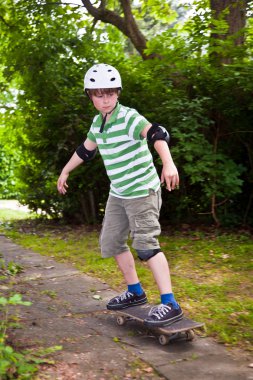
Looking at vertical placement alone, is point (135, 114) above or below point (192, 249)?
above

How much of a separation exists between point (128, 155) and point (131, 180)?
182 mm

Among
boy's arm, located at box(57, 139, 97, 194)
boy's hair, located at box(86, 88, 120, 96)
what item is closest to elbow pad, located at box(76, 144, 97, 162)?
boy's arm, located at box(57, 139, 97, 194)

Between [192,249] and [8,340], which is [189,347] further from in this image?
[192,249]

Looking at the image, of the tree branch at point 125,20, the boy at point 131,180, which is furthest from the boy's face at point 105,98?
the tree branch at point 125,20

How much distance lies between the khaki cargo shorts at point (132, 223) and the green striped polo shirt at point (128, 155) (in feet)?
0.24

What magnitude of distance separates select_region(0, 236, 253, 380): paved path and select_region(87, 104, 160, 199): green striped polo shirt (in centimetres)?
102

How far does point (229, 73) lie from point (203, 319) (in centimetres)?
335

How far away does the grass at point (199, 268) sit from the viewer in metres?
3.78

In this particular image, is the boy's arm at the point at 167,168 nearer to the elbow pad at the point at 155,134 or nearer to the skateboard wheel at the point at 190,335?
the elbow pad at the point at 155,134

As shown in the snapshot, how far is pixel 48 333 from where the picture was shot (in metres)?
3.52

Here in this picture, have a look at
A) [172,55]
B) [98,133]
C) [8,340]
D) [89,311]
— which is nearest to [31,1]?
[172,55]

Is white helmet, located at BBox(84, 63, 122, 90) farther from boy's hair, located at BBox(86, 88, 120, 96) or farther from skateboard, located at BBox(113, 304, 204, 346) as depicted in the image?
skateboard, located at BBox(113, 304, 204, 346)

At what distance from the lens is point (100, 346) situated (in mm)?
3316

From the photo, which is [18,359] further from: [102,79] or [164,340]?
[102,79]
